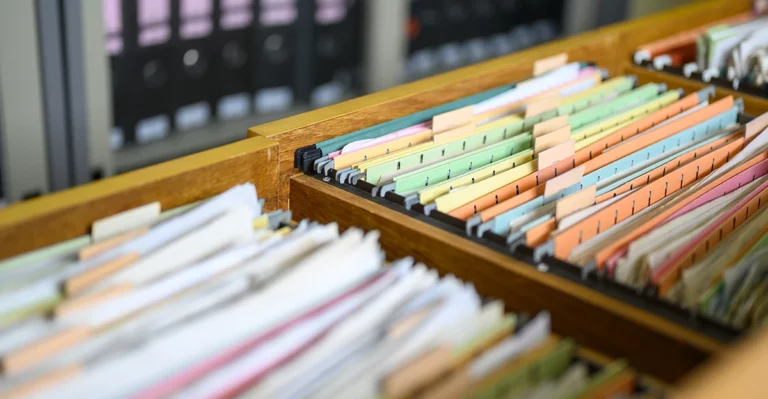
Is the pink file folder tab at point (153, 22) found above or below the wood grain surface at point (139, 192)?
above

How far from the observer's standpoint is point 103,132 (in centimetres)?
324

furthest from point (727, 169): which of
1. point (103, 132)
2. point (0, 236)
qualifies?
point (103, 132)

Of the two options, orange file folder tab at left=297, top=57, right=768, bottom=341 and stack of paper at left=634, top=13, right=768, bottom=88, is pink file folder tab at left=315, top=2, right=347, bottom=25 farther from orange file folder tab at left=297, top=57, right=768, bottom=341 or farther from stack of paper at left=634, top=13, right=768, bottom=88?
orange file folder tab at left=297, top=57, right=768, bottom=341

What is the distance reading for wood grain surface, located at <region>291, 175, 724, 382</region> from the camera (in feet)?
4.16

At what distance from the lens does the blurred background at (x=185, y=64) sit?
3004mm

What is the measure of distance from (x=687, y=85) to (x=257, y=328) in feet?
5.06

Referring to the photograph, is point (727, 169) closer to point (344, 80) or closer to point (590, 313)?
point (590, 313)

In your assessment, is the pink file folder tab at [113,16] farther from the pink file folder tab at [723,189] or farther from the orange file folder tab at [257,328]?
→ the pink file folder tab at [723,189]

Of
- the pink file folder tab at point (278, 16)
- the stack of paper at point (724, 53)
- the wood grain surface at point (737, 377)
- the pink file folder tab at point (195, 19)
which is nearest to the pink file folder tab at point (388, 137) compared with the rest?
the stack of paper at point (724, 53)

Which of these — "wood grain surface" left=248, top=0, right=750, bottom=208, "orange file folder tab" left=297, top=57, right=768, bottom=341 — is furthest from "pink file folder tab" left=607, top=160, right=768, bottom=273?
"wood grain surface" left=248, top=0, right=750, bottom=208

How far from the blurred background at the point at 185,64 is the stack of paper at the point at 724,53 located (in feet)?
5.74

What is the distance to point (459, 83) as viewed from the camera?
6.80 feet

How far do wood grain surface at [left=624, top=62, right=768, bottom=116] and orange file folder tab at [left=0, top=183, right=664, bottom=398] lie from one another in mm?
1203

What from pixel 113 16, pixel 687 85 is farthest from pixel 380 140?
pixel 113 16
